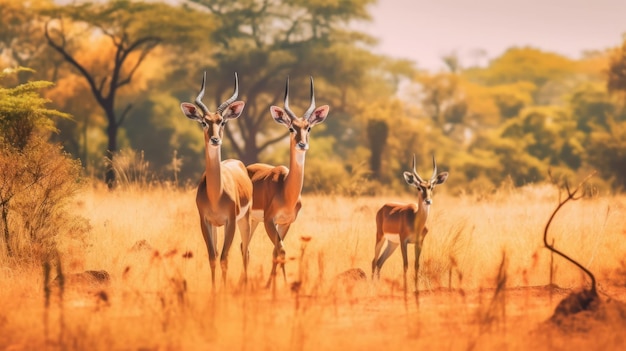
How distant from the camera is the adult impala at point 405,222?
10727 millimetres

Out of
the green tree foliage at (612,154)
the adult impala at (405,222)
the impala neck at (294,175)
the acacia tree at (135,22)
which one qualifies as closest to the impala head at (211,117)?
the impala neck at (294,175)

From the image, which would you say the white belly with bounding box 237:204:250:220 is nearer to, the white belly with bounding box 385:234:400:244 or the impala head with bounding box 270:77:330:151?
the impala head with bounding box 270:77:330:151

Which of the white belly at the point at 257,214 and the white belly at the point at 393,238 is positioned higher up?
the white belly at the point at 257,214

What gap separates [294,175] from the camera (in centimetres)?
1051

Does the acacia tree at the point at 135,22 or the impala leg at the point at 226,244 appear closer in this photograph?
the impala leg at the point at 226,244

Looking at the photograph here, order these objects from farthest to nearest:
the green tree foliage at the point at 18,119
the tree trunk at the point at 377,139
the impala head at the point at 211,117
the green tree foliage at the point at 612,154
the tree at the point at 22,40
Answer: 1. the tree at the point at 22,40
2. the tree trunk at the point at 377,139
3. the green tree foliage at the point at 612,154
4. the green tree foliage at the point at 18,119
5. the impala head at the point at 211,117

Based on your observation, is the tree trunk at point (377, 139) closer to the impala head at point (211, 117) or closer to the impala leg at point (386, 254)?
the impala leg at point (386, 254)

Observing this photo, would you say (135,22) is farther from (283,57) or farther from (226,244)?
(226,244)

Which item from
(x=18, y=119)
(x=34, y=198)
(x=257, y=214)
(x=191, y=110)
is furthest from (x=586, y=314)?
(x=18, y=119)

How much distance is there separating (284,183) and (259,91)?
25683mm

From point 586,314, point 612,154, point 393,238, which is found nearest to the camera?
point 586,314

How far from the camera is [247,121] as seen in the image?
118 ft

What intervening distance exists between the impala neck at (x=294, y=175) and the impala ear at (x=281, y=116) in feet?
0.64

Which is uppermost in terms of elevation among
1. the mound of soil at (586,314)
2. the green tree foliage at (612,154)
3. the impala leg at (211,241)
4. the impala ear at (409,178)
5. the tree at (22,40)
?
the tree at (22,40)
